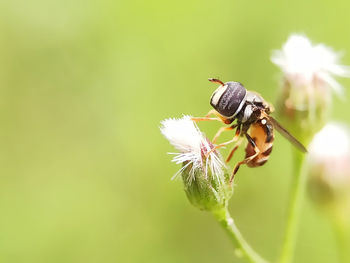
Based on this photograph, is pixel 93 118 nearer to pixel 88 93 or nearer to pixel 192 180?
pixel 88 93

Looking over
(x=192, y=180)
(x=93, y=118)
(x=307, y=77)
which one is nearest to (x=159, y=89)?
(x=93, y=118)

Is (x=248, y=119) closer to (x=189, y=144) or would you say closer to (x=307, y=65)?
(x=189, y=144)

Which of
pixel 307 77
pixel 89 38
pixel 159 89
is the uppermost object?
pixel 89 38

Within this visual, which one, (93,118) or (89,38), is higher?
(89,38)

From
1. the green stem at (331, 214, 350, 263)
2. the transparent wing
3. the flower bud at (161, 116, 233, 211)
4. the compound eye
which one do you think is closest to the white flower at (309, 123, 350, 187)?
the green stem at (331, 214, 350, 263)

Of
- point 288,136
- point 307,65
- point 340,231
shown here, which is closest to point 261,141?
point 288,136

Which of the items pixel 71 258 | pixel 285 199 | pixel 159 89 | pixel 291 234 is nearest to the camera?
pixel 291 234

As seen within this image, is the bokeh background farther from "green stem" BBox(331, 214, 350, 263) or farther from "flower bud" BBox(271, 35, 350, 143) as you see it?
"flower bud" BBox(271, 35, 350, 143)
